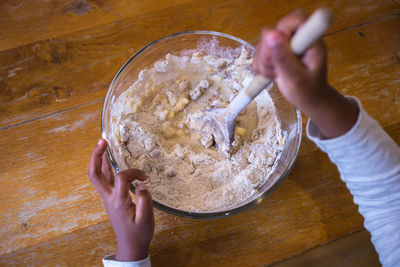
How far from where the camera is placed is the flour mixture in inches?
28.4

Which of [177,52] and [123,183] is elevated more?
[177,52]

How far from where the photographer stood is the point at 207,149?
79 cm

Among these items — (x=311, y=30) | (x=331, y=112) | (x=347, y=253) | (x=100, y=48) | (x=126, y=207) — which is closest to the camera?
(x=311, y=30)

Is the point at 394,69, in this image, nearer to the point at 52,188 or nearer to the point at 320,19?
the point at 320,19

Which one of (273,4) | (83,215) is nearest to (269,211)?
(83,215)

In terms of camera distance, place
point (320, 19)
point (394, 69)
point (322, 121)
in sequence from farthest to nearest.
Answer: point (394, 69)
point (322, 121)
point (320, 19)

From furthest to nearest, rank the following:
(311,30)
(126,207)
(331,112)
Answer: (126,207), (331,112), (311,30)

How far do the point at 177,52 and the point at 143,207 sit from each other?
0.44 meters

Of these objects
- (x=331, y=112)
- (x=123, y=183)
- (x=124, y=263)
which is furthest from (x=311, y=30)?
(x=124, y=263)

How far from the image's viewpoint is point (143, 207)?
23.5 inches

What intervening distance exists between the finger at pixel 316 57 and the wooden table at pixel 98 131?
16.9 inches

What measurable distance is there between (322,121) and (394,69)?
552mm

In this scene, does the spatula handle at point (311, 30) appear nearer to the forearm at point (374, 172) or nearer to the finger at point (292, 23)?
the finger at point (292, 23)

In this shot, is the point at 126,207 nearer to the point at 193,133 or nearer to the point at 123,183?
the point at 123,183
